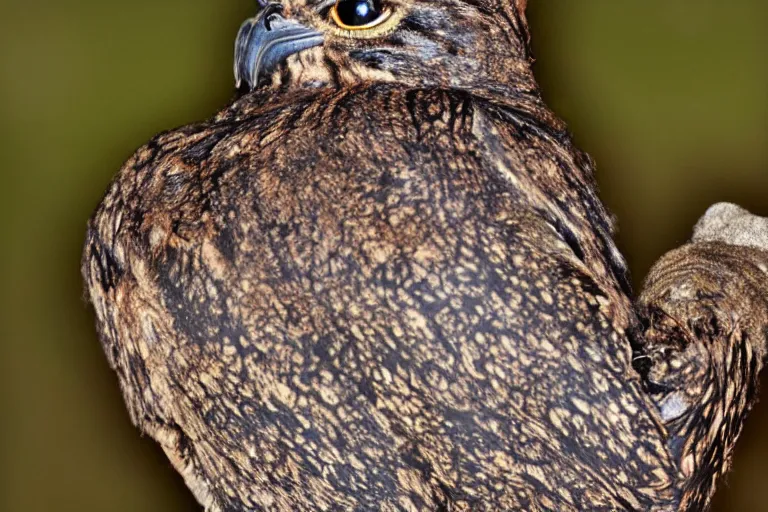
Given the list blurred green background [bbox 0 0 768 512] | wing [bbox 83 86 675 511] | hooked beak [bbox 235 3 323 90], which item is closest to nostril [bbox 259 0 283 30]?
hooked beak [bbox 235 3 323 90]

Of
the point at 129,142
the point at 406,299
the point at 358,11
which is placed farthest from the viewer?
the point at 129,142

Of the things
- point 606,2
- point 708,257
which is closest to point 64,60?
point 606,2

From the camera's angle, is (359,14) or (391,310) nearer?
(391,310)

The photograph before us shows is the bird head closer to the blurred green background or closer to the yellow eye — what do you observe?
the yellow eye

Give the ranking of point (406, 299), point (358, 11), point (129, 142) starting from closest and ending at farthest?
point (406, 299) → point (358, 11) → point (129, 142)

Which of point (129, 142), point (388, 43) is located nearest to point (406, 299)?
point (388, 43)

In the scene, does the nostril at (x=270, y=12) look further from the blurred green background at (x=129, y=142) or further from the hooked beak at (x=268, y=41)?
the blurred green background at (x=129, y=142)

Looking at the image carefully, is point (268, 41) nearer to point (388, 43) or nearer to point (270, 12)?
point (270, 12)
